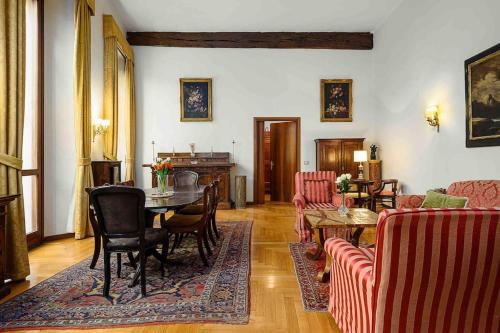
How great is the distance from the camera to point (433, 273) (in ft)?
4.57

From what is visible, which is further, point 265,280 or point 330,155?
point 330,155

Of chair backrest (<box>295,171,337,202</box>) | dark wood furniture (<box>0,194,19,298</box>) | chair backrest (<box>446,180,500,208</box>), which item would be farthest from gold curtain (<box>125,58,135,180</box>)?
chair backrest (<box>446,180,500,208</box>)

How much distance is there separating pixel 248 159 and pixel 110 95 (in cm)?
366

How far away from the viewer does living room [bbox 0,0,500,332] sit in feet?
6.92

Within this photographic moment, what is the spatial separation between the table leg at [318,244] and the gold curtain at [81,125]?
356 cm

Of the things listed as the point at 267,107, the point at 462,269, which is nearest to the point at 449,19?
the point at 267,107

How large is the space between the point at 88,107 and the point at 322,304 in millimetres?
4634

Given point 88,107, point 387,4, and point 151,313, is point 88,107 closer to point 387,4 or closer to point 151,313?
point 151,313

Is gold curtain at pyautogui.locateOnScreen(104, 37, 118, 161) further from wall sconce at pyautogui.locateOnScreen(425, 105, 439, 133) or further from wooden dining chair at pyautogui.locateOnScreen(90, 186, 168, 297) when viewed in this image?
wall sconce at pyautogui.locateOnScreen(425, 105, 439, 133)

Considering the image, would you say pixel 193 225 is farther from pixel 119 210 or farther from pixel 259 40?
pixel 259 40

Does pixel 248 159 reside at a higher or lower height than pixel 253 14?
lower

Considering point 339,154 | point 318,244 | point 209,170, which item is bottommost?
point 318,244

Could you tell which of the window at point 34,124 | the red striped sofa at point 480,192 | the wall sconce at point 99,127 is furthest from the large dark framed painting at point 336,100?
the window at point 34,124

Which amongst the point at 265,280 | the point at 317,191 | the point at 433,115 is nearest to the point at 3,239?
the point at 265,280
